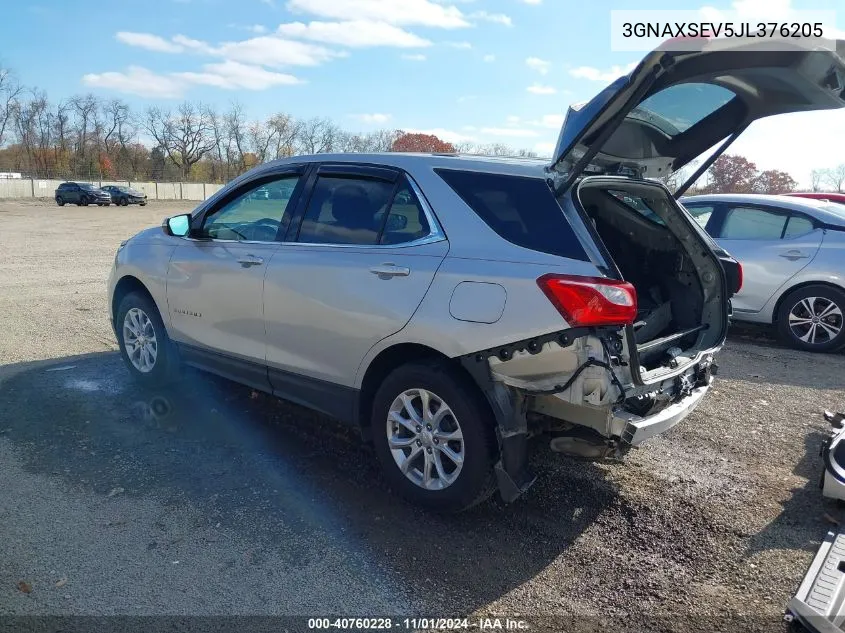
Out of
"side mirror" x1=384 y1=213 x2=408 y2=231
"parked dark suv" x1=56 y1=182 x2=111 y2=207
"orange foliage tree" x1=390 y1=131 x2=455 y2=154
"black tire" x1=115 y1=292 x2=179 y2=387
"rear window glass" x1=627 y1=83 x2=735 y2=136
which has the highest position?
"orange foliage tree" x1=390 y1=131 x2=455 y2=154

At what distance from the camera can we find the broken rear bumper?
10.2 ft

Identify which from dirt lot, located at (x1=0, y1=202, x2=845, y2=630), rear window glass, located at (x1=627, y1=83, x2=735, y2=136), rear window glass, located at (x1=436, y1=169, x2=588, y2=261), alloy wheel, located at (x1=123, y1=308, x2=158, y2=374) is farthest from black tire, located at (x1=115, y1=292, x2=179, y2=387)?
rear window glass, located at (x1=627, y1=83, x2=735, y2=136)

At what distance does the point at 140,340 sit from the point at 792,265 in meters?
6.81

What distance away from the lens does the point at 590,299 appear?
118 inches

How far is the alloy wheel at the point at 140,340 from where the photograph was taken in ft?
17.6

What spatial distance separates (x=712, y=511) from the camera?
12.2 ft

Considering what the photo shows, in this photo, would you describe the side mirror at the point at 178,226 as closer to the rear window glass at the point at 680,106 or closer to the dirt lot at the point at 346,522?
the dirt lot at the point at 346,522

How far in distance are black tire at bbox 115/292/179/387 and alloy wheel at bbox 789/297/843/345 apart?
6.55m

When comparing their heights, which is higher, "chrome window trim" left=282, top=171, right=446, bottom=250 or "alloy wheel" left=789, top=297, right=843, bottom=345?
"chrome window trim" left=282, top=171, right=446, bottom=250

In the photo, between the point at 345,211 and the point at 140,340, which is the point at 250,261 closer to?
the point at 345,211

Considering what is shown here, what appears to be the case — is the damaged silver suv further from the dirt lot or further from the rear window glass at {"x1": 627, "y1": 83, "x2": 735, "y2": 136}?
the dirt lot

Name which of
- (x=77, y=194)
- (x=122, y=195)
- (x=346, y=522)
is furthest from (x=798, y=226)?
(x=122, y=195)

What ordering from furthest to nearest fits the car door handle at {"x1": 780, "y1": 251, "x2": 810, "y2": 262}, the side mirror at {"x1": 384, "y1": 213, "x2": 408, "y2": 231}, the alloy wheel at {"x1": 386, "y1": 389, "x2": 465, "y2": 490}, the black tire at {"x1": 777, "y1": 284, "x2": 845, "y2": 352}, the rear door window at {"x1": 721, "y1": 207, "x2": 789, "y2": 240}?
1. the rear door window at {"x1": 721, "y1": 207, "x2": 789, "y2": 240}
2. the car door handle at {"x1": 780, "y1": 251, "x2": 810, "y2": 262}
3. the black tire at {"x1": 777, "y1": 284, "x2": 845, "y2": 352}
4. the side mirror at {"x1": 384, "y1": 213, "x2": 408, "y2": 231}
5. the alloy wheel at {"x1": 386, "y1": 389, "x2": 465, "y2": 490}

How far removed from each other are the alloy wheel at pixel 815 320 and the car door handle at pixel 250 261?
6114mm
